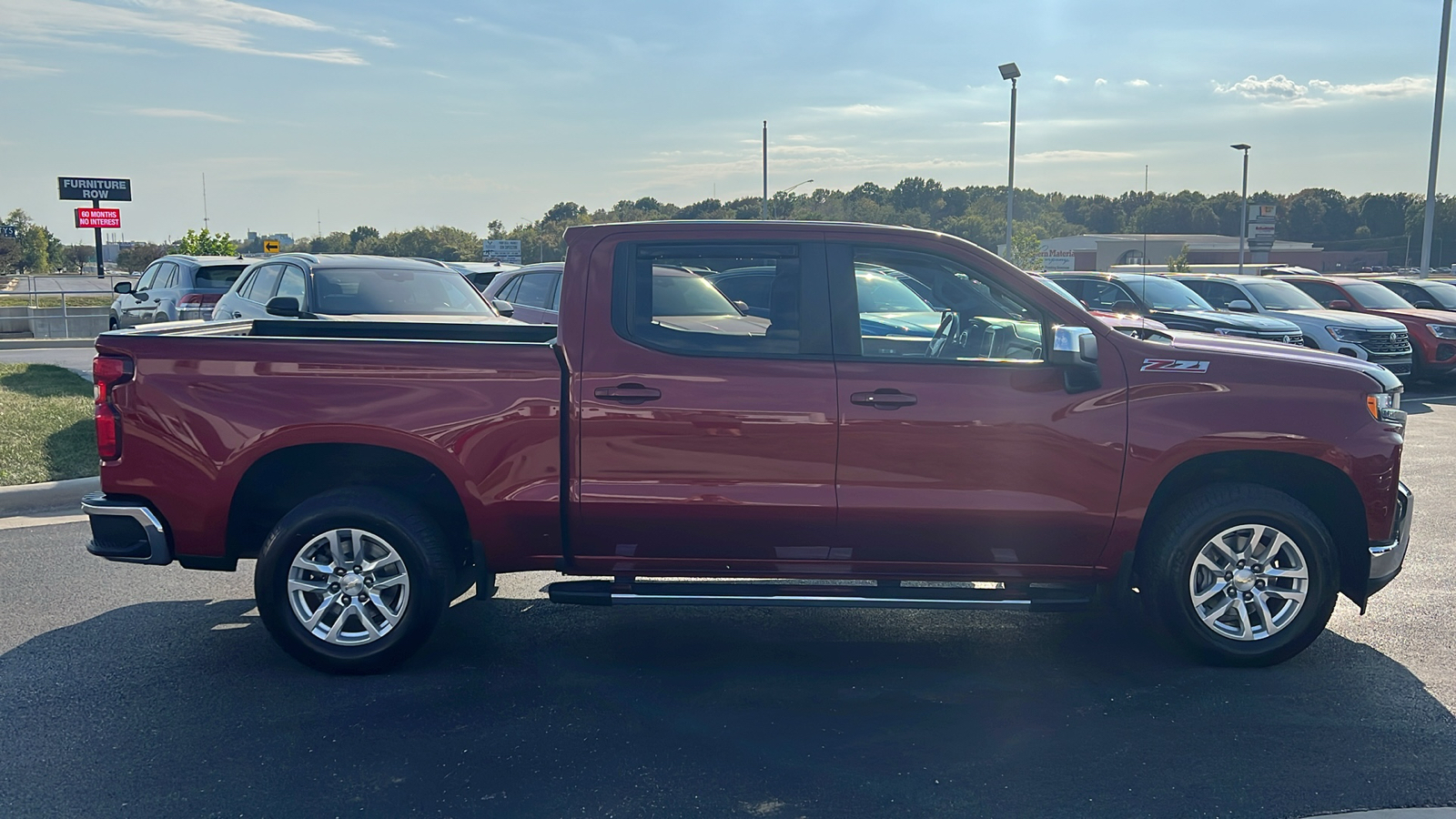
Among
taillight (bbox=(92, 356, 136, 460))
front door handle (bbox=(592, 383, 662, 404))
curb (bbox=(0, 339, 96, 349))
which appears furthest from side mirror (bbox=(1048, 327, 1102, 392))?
curb (bbox=(0, 339, 96, 349))

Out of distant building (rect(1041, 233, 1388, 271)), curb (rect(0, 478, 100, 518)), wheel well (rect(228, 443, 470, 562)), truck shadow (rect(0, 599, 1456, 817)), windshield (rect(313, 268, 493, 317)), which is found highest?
distant building (rect(1041, 233, 1388, 271))

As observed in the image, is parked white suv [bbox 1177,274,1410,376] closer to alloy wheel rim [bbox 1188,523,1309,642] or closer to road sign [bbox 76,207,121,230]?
alloy wheel rim [bbox 1188,523,1309,642]

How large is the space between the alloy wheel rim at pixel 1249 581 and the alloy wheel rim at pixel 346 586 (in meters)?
3.61

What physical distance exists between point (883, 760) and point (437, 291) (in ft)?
29.4

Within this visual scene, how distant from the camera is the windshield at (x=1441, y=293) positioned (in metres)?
20.1

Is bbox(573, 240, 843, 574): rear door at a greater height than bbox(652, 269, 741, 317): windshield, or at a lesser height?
lesser

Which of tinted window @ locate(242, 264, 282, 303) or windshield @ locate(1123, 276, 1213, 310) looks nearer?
tinted window @ locate(242, 264, 282, 303)

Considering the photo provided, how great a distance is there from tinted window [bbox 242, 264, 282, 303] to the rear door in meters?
8.58

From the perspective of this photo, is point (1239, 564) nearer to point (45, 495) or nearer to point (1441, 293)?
point (45, 495)

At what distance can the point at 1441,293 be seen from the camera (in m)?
20.6

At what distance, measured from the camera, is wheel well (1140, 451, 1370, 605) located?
511 centimetres

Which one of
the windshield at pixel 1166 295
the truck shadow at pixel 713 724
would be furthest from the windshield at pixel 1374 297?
the truck shadow at pixel 713 724

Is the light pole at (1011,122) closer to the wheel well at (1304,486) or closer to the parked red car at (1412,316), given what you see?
the parked red car at (1412,316)

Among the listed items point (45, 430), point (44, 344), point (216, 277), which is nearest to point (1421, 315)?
point (216, 277)
